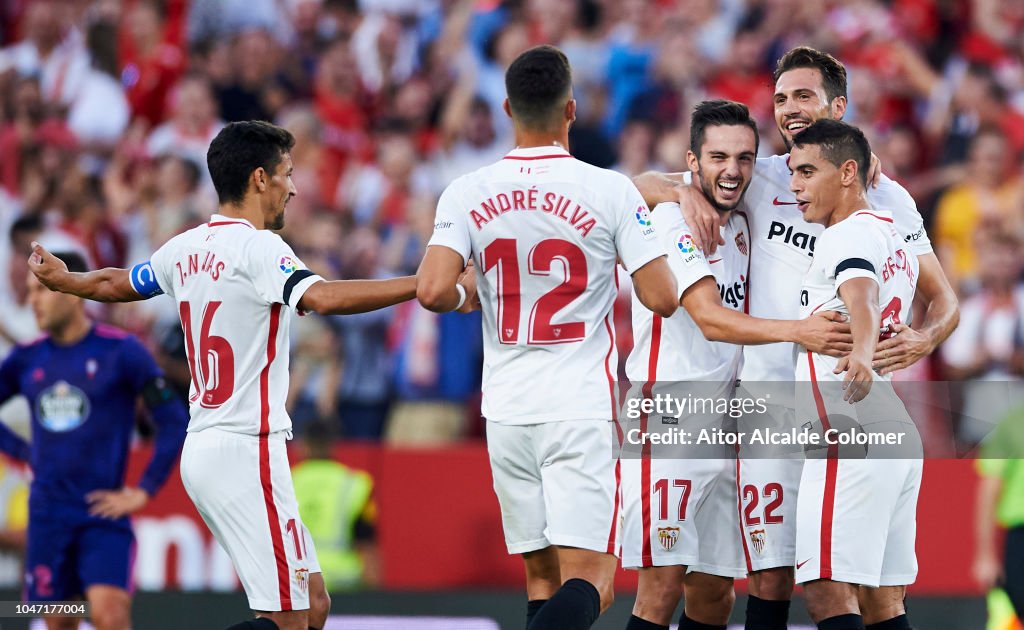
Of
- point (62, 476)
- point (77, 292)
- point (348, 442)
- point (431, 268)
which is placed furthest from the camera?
point (348, 442)

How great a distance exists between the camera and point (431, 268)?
17.7 ft

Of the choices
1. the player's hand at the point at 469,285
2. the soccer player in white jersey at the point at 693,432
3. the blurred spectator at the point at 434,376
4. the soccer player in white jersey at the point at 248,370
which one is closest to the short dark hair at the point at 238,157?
the soccer player in white jersey at the point at 248,370

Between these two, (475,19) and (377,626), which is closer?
(377,626)

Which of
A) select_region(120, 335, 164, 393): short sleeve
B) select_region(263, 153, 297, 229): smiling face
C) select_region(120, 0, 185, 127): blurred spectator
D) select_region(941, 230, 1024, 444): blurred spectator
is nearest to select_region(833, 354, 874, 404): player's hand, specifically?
select_region(263, 153, 297, 229): smiling face

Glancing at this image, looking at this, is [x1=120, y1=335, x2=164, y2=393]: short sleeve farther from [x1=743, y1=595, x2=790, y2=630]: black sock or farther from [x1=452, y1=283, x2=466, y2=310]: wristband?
[x1=743, y1=595, x2=790, y2=630]: black sock

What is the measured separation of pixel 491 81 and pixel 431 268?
7907mm

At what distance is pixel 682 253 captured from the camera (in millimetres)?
5965

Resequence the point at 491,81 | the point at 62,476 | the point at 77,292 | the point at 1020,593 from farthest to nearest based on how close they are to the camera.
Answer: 1. the point at 491,81
2. the point at 1020,593
3. the point at 62,476
4. the point at 77,292

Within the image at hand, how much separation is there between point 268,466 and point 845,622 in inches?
98.7

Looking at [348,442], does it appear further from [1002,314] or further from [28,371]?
[1002,314]

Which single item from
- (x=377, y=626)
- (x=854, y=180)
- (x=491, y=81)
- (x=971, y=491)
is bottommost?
(x=377, y=626)

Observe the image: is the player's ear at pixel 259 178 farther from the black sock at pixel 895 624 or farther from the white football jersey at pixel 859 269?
the black sock at pixel 895 624

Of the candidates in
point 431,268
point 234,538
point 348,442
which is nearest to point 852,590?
point 431,268

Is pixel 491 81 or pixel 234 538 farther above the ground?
pixel 491 81
